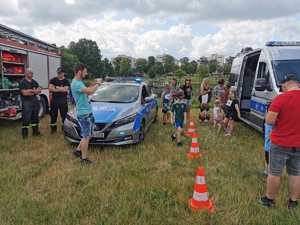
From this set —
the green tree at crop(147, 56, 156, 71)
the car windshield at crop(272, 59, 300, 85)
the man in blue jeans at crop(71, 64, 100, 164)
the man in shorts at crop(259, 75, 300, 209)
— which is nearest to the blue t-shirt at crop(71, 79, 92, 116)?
the man in blue jeans at crop(71, 64, 100, 164)

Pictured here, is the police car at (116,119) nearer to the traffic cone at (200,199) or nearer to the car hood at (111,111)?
the car hood at (111,111)

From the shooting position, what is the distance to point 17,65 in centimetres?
876

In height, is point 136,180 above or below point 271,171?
below

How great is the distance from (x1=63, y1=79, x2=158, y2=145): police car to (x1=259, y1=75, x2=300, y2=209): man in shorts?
318cm

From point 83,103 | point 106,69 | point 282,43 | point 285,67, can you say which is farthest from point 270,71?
point 106,69

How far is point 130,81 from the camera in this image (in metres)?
8.16

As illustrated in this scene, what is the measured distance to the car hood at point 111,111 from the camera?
5.95 meters

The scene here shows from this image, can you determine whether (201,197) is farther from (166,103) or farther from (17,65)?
(17,65)

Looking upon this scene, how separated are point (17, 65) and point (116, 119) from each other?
473 centimetres

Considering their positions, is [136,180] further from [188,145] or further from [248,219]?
[188,145]

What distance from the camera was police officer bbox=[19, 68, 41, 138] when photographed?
6977 mm

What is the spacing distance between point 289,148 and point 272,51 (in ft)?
13.0

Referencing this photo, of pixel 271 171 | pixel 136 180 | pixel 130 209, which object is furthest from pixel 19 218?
pixel 271 171

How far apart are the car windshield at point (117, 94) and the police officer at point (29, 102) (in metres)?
1.53
